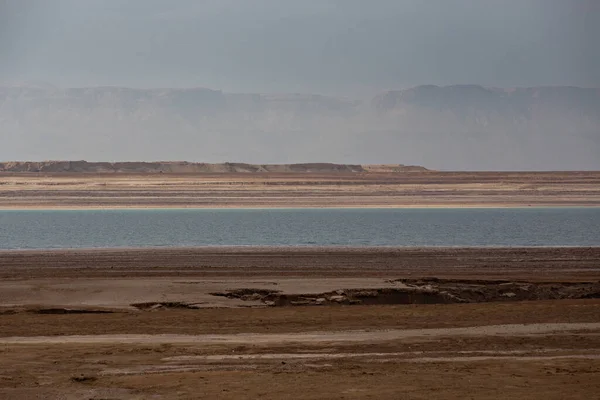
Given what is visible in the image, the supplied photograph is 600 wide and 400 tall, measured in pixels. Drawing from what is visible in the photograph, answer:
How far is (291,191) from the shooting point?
108 m

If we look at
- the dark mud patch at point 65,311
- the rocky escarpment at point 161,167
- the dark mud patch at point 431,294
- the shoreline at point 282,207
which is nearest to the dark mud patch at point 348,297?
the dark mud patch at point 431,294

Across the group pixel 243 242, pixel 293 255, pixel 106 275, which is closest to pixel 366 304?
pixel 106 275

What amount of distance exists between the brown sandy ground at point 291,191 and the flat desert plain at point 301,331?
213ft

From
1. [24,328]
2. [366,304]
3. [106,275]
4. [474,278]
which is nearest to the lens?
[24,328]

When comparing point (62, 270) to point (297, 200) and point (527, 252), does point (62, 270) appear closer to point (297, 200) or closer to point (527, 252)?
point (527, 252)

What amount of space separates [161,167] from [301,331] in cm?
14063

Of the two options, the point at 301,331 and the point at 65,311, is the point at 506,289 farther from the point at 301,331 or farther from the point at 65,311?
the point at 65,311

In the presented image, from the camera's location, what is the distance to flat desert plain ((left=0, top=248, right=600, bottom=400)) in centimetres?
1244

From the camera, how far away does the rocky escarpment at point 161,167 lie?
145750mm

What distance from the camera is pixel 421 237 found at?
48.2 metres

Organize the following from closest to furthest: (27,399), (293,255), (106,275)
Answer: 1. (27,399)
2. (106,275)
3. (293,255)

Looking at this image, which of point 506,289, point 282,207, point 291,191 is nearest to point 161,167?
point 291,191

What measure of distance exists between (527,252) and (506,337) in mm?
21879

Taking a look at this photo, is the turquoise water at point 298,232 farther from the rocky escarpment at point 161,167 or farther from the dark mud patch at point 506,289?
the rocky escarpment at point 161,167
